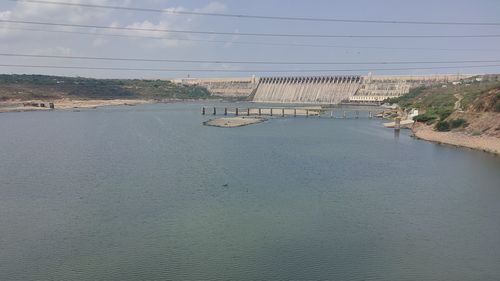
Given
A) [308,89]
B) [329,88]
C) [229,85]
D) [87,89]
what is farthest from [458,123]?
[229,85]

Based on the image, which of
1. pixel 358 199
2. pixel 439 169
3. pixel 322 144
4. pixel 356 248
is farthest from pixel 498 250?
pixel 322 144

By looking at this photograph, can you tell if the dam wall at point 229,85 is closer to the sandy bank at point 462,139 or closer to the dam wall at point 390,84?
the dam wall at point 390,84

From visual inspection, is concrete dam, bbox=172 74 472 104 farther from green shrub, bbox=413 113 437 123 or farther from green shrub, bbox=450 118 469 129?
green shrub, bbox=450 118 469 129

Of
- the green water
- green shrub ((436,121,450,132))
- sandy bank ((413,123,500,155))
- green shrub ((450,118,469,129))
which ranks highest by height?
green shrub ((450,118,469,129))

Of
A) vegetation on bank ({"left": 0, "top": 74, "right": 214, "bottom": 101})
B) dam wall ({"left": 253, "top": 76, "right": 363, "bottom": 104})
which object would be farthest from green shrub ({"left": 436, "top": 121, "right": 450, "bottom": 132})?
vegetation on bank ({"left": 0, "top": 74, "right": 214, "bottom": 101})

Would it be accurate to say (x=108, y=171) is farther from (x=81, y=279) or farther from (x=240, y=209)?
(x=81, y=279)

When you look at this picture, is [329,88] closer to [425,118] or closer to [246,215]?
[425,118]
